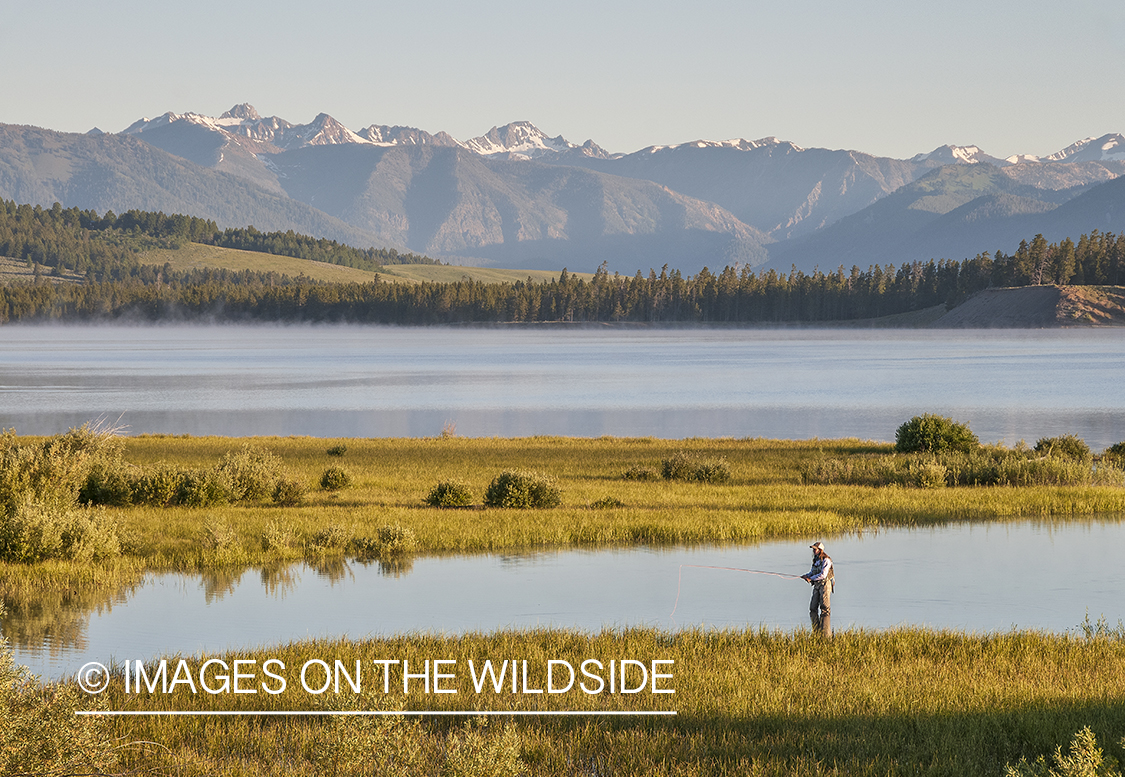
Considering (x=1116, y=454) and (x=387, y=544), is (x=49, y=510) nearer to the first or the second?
(x=387, y=544)

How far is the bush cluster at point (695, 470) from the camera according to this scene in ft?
118

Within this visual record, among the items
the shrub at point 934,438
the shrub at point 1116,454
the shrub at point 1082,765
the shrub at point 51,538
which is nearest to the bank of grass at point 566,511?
the shrub at point 51,538

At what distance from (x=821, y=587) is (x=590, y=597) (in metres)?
4.57

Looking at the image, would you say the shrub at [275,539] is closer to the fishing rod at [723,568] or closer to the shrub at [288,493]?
the shrub at [288,493]

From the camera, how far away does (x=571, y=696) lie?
12.7m

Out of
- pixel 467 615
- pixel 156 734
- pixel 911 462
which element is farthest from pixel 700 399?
pixel 156 734

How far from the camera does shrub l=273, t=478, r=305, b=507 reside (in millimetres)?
30359

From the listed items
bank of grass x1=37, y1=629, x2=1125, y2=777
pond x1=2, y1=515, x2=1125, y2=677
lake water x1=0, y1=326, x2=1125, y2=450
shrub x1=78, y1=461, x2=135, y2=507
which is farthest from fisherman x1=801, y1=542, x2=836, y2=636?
lake water x1=0, y1=326, x2=1125, y2=450

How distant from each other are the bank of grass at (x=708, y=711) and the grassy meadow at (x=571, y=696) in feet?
0.11

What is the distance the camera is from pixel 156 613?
17578mm

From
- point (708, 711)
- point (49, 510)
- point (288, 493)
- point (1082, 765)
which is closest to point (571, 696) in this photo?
point (708, 711)

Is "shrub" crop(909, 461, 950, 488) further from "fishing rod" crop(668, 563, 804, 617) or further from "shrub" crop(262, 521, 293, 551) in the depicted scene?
"shrub" crop(262, 521, 293, 551)

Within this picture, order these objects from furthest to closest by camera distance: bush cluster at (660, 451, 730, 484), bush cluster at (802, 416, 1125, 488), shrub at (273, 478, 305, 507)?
1. bush cluster at (660, 451, 730, 484)
2. bush cluster at (802, 416, 1125, 488)
3. shrub at (273, 478, 305, 507)

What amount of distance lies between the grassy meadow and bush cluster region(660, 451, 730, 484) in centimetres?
898
